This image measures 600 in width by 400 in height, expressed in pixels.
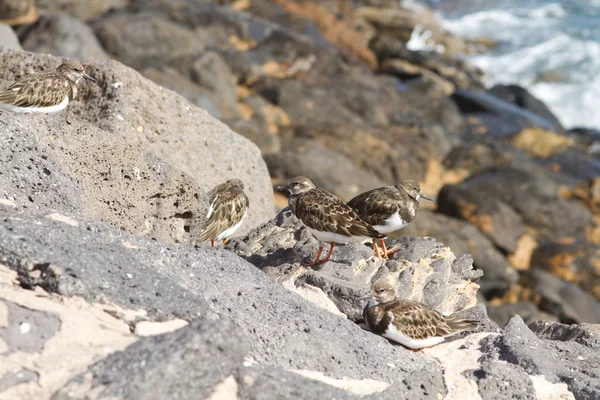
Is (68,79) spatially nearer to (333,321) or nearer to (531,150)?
(333,321)

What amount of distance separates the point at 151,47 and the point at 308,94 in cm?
513

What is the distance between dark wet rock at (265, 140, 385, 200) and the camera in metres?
17.6

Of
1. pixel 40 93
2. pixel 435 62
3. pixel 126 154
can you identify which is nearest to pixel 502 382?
pixel 126 154

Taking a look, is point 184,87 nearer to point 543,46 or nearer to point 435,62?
point 435,62

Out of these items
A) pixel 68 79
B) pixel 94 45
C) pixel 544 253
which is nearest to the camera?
pixel 68 79

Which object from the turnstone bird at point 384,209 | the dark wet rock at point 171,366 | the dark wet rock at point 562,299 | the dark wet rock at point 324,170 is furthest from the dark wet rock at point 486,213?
the dark wet rock at point 171,366

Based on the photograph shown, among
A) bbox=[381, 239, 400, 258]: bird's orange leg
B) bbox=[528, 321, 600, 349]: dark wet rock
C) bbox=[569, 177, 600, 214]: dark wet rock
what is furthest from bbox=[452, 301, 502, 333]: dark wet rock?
bbox=[569, 177, 600, 214]: dark wet rock

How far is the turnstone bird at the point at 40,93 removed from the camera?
798 centimetres

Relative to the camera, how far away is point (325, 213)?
308 inches

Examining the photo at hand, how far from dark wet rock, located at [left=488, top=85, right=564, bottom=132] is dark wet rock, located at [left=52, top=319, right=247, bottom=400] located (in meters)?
27.4

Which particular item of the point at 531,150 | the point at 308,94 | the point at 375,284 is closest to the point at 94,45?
the point at 308,94

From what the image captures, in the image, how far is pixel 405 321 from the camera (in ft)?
21.0

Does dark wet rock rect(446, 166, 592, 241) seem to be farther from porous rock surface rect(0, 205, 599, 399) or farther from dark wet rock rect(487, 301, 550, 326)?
porous rock surface rect(0, 205, 599, 399)

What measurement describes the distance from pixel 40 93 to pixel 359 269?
378cm
